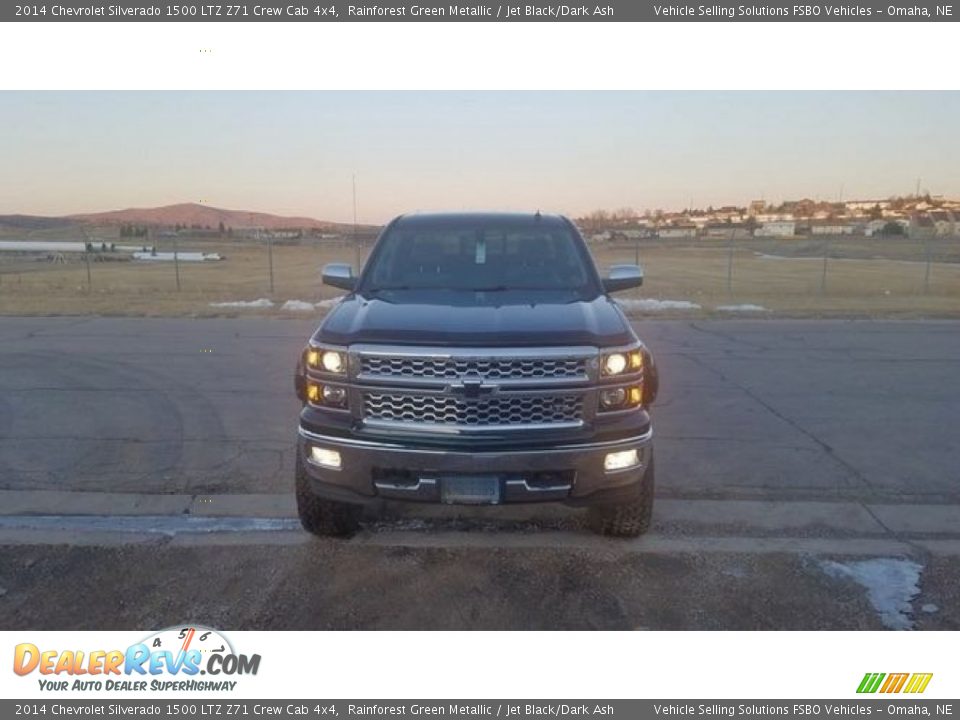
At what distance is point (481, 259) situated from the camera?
5184mm

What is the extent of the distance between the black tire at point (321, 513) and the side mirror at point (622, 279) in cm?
236

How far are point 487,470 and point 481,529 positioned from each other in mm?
974

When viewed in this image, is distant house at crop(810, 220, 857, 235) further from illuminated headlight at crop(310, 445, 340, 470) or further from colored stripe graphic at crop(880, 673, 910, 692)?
illuminated headlight at crop(310, 445, 340, 470)

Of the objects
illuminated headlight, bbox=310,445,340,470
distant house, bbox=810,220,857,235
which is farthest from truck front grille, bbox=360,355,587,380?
distant house, bbox=810,220,857,235

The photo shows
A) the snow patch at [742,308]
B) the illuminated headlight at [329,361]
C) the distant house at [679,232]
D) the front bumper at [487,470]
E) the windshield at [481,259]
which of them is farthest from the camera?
the distant house at [679,232]

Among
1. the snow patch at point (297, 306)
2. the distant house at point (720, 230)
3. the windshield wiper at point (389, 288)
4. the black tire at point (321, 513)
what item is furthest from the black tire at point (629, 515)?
the distant house at point (720, 230)

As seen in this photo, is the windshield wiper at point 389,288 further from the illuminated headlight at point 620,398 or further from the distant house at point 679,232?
the distant house at point 679,232

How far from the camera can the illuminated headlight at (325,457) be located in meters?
3.75

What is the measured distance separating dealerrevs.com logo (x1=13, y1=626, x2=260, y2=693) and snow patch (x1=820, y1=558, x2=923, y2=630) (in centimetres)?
293

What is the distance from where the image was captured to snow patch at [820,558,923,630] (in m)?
3.42

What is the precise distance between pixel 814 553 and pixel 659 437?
2.23 meters

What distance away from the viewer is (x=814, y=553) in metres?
4.10

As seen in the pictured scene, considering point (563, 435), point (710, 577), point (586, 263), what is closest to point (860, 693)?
point (710, 577)

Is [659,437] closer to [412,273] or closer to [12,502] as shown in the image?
[412,273]
